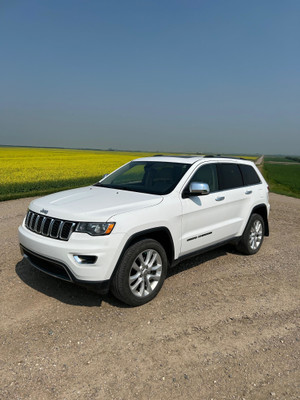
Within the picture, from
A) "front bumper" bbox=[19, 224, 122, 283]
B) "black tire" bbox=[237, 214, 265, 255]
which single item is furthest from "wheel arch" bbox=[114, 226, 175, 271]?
"black tire" bbox=[237, 214, 265, 255]

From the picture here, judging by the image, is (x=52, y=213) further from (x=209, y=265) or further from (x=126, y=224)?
(x=209, y=265)

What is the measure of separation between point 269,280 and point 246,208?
1.24 metres

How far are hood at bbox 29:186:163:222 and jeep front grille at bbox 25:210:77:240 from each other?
55 millimetres

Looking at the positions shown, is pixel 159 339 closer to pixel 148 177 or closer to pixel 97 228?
pixel 97 228

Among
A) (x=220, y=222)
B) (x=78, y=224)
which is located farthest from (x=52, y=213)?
(x=220, y=222)

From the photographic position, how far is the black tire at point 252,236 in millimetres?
5309

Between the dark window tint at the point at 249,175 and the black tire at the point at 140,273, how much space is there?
2.45 metres

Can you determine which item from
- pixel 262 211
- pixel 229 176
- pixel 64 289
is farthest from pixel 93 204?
pixel 262 211

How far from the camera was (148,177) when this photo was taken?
4.65 m

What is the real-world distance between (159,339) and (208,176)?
2.48 metres

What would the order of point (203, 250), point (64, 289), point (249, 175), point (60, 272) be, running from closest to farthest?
point (60, 272), point (64, 289), point (203, 250), point (249, 175)

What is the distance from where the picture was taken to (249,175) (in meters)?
5.51

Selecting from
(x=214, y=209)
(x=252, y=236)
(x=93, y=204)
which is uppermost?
(x=93, y=204)

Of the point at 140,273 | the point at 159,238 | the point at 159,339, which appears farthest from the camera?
the point at 159,238
